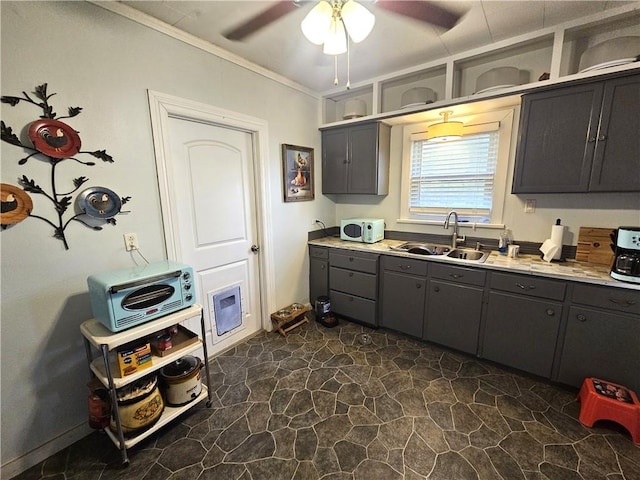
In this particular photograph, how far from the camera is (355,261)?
9.54 feet

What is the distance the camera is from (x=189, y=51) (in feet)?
6.68

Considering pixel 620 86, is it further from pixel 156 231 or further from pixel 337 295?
pixel 156 231

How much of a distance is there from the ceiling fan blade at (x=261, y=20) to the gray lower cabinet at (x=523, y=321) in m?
2.41

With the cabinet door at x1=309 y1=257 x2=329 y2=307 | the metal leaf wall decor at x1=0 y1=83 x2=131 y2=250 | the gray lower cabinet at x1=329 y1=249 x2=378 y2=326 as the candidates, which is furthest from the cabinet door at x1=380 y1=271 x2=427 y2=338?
the metal leaf wall decor at x1=0 y1=83 x2=131 y2=250

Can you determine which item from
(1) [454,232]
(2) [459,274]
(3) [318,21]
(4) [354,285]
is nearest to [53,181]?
(3) [318,21]

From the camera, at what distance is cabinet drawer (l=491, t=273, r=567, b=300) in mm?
1933

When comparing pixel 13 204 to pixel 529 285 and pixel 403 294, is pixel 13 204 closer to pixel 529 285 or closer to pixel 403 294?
pixel 403 294

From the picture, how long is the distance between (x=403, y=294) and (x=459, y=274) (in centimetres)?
56

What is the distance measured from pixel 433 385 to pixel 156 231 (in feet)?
7.85

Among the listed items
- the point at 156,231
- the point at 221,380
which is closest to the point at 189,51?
the point at 156,231

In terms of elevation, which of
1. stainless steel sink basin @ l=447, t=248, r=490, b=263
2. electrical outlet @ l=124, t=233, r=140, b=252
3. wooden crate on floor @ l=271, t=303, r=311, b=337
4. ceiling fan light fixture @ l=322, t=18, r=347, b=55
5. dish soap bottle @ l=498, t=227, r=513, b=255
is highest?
ceiling fan light fixture @ l=322, t=18, r=347, b=55

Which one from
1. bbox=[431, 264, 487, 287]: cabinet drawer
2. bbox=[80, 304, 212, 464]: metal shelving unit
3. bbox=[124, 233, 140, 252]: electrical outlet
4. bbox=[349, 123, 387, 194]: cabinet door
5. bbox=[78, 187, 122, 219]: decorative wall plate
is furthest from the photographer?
bbox=[349, 123, 387, 194]: cabinet door

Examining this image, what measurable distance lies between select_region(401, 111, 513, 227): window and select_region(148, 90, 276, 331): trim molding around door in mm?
1590

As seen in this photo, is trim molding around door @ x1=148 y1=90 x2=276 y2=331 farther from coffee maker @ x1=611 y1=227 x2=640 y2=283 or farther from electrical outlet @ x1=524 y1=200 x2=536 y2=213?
coffee maker @ x1=611 y1=227 x2=640 y2=283
